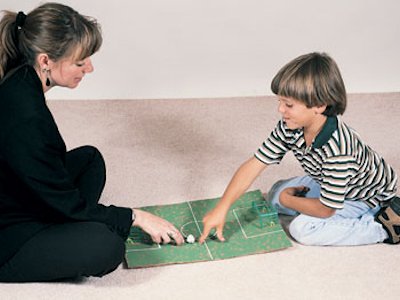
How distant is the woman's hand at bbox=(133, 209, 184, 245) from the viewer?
1.96m

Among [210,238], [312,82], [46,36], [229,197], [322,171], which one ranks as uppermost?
[46,36]

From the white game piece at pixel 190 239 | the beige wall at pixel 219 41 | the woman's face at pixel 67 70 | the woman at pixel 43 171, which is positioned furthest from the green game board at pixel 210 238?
the beige wall at pixel 219 41

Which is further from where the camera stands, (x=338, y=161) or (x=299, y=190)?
(x=299, y=190)

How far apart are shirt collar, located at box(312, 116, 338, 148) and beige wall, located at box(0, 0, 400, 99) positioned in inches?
40.9

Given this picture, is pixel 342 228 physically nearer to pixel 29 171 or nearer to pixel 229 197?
pixel 229 197

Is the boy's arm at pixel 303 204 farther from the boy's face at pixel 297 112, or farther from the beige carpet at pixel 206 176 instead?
the boy's face at pixel 297 112

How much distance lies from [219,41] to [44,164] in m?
1.35

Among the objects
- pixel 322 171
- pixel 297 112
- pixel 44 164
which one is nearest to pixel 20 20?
pixel 44 164

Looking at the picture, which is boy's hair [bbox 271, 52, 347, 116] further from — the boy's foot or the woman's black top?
the woman's black top

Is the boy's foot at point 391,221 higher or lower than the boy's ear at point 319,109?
lower

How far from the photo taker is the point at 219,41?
2953mm

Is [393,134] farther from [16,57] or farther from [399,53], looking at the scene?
[16,57]

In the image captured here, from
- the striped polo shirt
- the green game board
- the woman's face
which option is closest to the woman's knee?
the green game board

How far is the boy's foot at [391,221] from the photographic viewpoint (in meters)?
2.09
